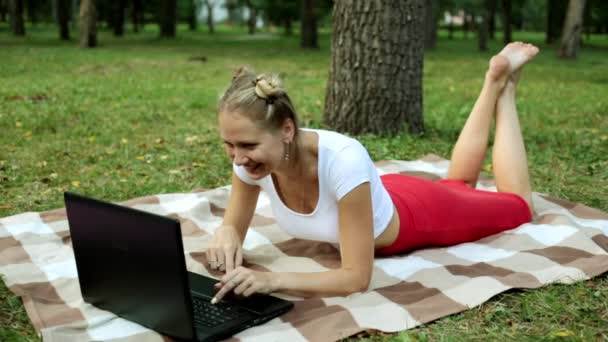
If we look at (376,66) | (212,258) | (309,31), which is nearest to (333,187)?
(212,258)

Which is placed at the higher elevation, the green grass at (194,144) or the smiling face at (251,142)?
the smiling face at (251,142)

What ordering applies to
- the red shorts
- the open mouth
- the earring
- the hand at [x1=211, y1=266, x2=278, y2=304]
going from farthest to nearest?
1. the red shorts
2. the earring
3. the open mouth
4. the hand at [x1=211, y1=266, x2=278, y2=304]

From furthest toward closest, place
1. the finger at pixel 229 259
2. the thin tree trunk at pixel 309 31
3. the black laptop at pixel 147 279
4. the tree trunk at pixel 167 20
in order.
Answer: the tree trunk at pixel 167 20 < the thin tree trunk at pixel 309 31 < the finger at pixel 229 259 < the black laptop at pixel 147 279

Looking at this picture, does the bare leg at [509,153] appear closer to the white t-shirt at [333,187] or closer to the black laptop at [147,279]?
the white t-shirt at [333,187]

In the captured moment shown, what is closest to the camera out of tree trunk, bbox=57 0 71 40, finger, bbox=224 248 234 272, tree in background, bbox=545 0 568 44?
finger, bbox=224 248 234 272

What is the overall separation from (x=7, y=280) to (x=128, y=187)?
1.77 metres

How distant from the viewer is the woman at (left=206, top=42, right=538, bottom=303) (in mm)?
2820

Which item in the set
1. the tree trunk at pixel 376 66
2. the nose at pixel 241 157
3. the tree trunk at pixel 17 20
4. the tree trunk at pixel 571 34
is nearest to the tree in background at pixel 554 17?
the tree trunk at pixel 571 34

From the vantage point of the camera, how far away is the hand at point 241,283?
9.06 feet

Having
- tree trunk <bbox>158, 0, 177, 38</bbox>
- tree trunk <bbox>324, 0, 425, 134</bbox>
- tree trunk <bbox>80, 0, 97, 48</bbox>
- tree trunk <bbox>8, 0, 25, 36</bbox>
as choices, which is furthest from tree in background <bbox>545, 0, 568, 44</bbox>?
tree trunk <bbox>324, 0, 425, 134</bbox>

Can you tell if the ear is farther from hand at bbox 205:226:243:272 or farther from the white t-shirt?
hand at bbox 205:226:243:272

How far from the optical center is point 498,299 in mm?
3121

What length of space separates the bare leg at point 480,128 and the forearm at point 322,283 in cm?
159

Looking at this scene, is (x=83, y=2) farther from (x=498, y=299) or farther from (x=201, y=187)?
(x=498, y=299)
